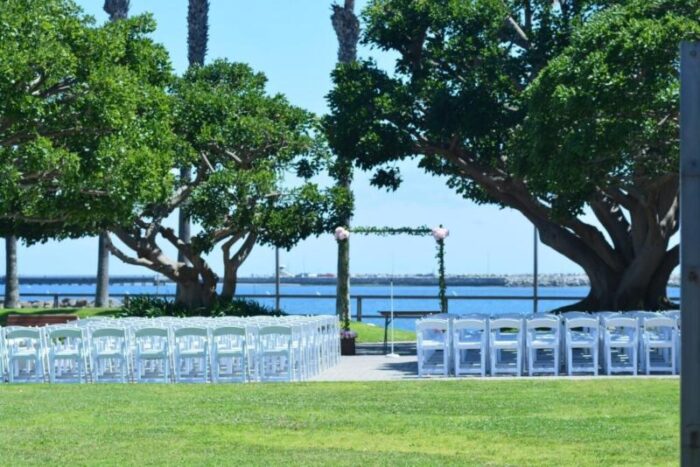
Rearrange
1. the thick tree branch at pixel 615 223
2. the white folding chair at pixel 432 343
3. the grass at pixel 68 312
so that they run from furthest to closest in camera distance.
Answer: the grass at pixel 68 312
the thick tree branch at pixel 615 223
the white folding chair at pixel 432 343

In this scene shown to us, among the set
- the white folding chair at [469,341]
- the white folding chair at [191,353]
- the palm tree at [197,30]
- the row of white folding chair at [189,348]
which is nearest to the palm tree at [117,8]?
the palm tree at [197,30]

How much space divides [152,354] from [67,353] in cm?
130

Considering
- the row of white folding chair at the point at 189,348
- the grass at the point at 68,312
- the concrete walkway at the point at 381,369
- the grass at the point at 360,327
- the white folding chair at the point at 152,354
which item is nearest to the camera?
the white folding chair at the point at 152,354

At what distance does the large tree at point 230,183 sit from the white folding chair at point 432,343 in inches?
358

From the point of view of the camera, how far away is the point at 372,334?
93.9ft

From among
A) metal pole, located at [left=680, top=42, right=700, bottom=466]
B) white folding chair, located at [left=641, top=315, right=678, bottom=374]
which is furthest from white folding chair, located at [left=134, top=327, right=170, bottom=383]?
metal pole, located at [left=680, top=42, right=700, bottom=466]

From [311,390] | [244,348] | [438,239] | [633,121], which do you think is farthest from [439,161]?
[311,390]

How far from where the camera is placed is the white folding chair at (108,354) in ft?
54.2

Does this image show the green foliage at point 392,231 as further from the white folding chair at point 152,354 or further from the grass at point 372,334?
the white folding chair at point 152,354

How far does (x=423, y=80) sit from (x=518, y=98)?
2.23 m

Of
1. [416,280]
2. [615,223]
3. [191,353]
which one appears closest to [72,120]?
[191,353]

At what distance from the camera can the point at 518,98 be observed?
25750 mm

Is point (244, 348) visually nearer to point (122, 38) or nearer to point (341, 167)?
point (122, 38)

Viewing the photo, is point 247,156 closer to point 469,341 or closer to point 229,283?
point 229,283
